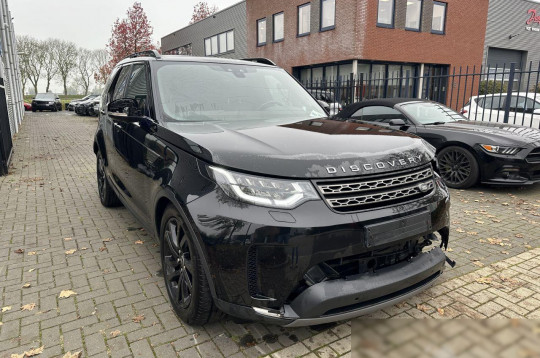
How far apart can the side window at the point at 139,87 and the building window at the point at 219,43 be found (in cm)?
2864

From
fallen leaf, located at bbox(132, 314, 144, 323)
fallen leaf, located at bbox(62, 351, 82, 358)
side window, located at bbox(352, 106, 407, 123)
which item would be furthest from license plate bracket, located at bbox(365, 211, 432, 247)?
side window, located at bbox(352, 106, 407, 123)

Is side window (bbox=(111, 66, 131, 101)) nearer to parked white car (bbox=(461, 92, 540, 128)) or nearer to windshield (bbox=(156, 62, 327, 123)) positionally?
windshield (bbox=(156, 62, 327, 123))

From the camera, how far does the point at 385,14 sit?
64.8 ft

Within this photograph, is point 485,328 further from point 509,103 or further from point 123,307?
point 509,103

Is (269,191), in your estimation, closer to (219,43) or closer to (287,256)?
(287,256)

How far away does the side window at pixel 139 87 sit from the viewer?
3.33 meters

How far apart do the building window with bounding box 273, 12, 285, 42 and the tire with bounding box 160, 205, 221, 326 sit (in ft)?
77.3

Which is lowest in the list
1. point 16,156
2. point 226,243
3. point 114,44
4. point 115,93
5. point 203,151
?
point 16,156

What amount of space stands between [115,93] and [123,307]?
271cm

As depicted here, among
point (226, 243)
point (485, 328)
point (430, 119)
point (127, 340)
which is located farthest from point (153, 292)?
point (430, 119)

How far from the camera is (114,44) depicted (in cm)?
3456

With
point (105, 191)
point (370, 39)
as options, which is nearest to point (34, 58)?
point (370, 39)

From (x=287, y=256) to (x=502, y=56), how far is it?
34.0 metres

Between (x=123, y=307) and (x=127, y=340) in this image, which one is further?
(x=123, y=307)
